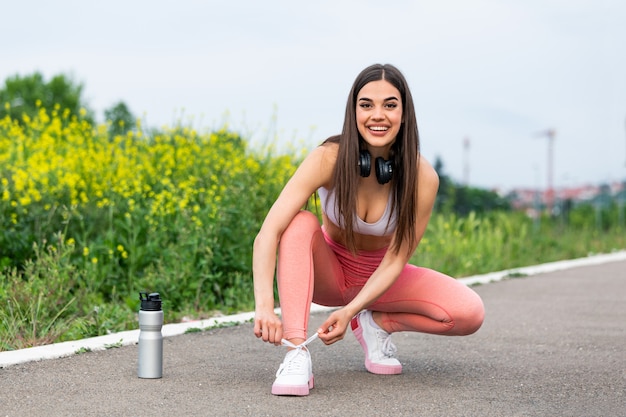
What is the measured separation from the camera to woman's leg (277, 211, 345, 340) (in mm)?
3834

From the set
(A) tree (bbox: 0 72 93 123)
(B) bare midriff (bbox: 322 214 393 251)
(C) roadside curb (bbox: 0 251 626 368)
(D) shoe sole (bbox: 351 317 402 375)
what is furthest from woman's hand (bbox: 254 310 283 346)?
(A) tree (bbox: 0 72 93 123)

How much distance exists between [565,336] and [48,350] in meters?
3.13

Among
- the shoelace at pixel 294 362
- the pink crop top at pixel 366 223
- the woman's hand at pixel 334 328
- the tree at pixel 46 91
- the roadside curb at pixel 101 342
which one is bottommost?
the roadside curb at pixel 101 342

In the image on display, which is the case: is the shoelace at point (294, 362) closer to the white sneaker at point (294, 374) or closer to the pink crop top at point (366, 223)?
the white sneaker at point (294, 374)

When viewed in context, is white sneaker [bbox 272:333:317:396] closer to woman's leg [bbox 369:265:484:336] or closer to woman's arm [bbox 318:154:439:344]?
woman's arm [bbox 318:154:439:344]

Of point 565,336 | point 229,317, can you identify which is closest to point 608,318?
point 565,336

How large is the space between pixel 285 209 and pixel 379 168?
0.43m

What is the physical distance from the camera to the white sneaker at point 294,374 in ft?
12.3

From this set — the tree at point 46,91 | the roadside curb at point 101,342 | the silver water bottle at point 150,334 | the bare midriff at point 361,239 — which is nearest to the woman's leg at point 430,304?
the bare midriff at point 361,239

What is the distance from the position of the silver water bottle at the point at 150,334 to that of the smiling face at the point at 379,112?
3.75 ft

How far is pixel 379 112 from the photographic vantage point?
3.85 meters

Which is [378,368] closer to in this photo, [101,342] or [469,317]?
[469,317]

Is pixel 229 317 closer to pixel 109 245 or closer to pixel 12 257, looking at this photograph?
pixel 109 245

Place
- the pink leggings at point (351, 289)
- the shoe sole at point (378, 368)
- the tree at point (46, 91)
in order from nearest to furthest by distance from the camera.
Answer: the pink leggings at point (351, 289), the shoe sole at point (378, 368), the tree at point (46, 91)
